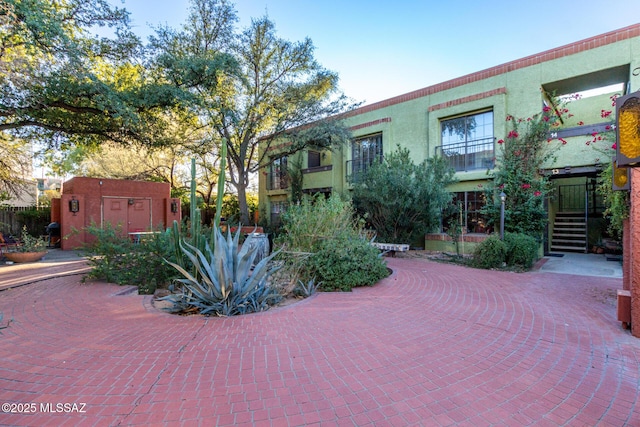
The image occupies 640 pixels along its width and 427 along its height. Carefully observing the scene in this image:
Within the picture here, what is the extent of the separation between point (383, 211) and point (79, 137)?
37.4 feet

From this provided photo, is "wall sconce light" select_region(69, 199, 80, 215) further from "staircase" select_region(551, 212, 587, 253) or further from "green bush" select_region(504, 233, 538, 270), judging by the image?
"staircase" select_region(551, 212, 587, 253)

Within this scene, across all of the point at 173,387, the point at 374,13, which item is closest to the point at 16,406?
the point at 173,387

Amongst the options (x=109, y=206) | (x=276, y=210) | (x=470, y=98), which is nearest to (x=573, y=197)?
(x=470, y=98)

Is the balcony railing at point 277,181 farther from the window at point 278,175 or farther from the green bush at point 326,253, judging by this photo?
the green bush at point 326,253

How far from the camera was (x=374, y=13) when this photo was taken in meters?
8.66

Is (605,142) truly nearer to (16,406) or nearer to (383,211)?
(383,211)

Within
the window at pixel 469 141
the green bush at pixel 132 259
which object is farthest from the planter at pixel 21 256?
the window at pixel 469 141

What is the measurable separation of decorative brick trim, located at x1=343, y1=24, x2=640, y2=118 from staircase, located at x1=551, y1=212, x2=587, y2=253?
6591 millimetres

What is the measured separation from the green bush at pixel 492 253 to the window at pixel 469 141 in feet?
12.9

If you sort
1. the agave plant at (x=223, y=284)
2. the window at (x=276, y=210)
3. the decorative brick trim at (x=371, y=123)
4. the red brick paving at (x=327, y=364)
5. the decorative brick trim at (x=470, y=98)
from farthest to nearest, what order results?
1. the window at (x=276, y=210)
2. the decorative brick trim at (x=371, y=123)
3. the decorative brick trim at (x=470, y=98)
4. the agave plant at (x=223, y=284)
5. the red brick paving at (x=327, y=364)

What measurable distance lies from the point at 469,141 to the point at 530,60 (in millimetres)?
3084

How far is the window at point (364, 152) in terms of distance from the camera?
14.2 metres

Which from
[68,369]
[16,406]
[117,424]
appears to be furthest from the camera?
[68,369]

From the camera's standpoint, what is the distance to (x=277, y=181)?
18.8 metres
